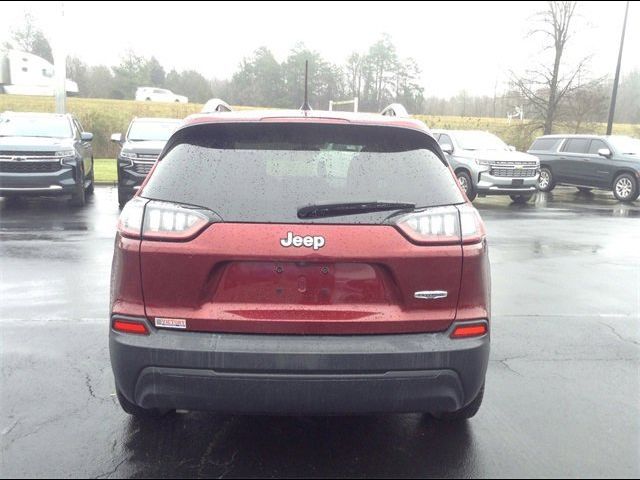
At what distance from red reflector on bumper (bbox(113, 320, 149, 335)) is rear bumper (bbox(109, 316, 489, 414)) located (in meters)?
0.04

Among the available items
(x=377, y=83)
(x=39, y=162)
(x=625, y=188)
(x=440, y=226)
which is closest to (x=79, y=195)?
(x=39, y=162)

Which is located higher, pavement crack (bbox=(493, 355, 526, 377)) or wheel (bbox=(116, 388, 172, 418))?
wheel (bbox=(116, 388, 172, 418))

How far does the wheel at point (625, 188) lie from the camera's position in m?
17.5

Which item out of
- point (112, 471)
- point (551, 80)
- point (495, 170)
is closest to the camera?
point (112, 471)

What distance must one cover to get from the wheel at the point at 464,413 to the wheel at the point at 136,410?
5.13 feet

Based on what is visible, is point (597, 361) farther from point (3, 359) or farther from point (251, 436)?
point (3, 359)

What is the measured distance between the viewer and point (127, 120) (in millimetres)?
30953

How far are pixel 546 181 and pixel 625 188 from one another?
8.82ft

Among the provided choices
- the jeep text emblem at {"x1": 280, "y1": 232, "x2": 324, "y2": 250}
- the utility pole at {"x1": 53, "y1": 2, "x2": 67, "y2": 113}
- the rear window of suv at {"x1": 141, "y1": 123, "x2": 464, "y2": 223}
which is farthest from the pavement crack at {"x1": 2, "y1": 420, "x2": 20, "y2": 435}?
the utility pole at {"x1": 53, "y1": 2, "x2": 67, "y2": 113}

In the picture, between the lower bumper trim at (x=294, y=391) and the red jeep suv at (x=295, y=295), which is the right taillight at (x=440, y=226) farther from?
the lower bumper trim at (x=294, y=391)

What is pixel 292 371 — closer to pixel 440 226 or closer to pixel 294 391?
pixel 294 391

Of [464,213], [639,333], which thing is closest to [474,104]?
[639,333]

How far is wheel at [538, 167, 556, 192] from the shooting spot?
776 inches

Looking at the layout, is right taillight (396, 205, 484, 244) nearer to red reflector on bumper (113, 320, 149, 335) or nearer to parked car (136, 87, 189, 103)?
red reflector on bumper (113, 320, 149, 335)
